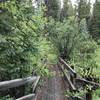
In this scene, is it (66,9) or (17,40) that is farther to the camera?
(66,9)

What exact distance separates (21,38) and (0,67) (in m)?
1.02

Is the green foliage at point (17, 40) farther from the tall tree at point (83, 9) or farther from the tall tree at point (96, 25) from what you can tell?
the tall tree at point (83, 9)

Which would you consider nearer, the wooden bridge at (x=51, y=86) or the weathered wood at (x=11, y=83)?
the weathered wood at (x=11, y=83)

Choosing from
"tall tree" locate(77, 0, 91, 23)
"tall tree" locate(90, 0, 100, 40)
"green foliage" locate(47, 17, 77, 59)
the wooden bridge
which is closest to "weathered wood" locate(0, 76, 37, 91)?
the wooden bridge

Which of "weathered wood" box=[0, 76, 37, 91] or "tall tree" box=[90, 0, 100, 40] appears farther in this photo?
"tall tree" box=[90, 0, 100, 40]

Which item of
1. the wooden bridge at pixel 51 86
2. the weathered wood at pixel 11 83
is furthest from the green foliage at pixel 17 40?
the weathered wood at pixel 11 83

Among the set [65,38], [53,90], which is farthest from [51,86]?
[65,38]

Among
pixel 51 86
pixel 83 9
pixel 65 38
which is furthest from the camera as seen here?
pixel 83 9

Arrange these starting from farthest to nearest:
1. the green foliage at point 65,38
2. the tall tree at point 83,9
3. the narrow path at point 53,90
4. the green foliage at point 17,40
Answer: the tall tree at point 83,9, the green foliage at point 65,38, the narrow path at point 53,90, the green foliage at point 17,40

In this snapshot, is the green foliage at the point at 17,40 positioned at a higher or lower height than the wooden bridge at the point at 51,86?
higher

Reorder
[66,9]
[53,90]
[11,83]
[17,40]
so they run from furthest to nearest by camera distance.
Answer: [66,9] < [53,90] < [17,40] < [11,83]

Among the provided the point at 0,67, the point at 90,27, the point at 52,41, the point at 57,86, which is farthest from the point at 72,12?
the point at 0,67

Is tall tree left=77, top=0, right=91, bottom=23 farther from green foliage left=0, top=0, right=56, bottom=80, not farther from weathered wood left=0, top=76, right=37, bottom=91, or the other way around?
weathered wood left=0, top=76, right=37, bottom=91

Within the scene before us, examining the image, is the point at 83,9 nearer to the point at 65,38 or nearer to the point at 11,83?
the point at 65,38
